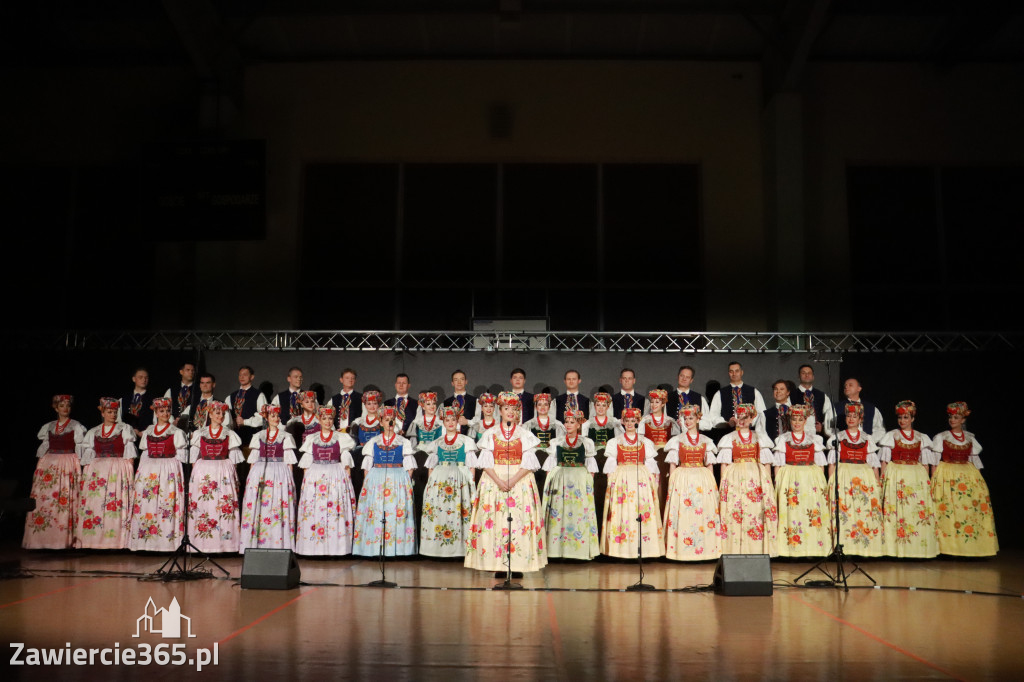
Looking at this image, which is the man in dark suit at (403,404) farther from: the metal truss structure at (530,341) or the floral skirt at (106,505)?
the floral skirt at (106,505)

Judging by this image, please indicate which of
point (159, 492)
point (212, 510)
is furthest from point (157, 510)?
point (212, 510)

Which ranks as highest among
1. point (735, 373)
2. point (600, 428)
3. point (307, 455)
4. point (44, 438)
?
point (735, 373)

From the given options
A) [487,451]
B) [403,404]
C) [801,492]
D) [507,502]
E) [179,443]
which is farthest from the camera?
[403,404]

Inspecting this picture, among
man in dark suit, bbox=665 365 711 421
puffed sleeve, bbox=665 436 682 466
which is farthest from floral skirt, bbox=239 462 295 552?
man in dark suit, bbox=665 365 711 421

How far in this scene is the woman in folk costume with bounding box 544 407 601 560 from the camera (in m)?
7.12

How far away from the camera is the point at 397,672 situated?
12.2 feet

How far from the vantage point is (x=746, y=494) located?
711cm

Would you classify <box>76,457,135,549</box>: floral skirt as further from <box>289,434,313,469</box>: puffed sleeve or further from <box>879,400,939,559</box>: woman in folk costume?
<box>879,400,939,559</box>: woman in folk costume

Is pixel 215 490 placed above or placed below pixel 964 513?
above

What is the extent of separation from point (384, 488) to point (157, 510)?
81.4 inches

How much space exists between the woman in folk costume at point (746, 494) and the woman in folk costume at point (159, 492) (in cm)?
467

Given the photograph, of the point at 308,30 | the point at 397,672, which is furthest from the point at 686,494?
the point at 308,30

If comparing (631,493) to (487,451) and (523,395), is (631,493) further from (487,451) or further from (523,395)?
(523,395)

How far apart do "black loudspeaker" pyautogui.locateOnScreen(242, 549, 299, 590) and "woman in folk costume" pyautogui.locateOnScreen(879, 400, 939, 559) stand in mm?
4973
